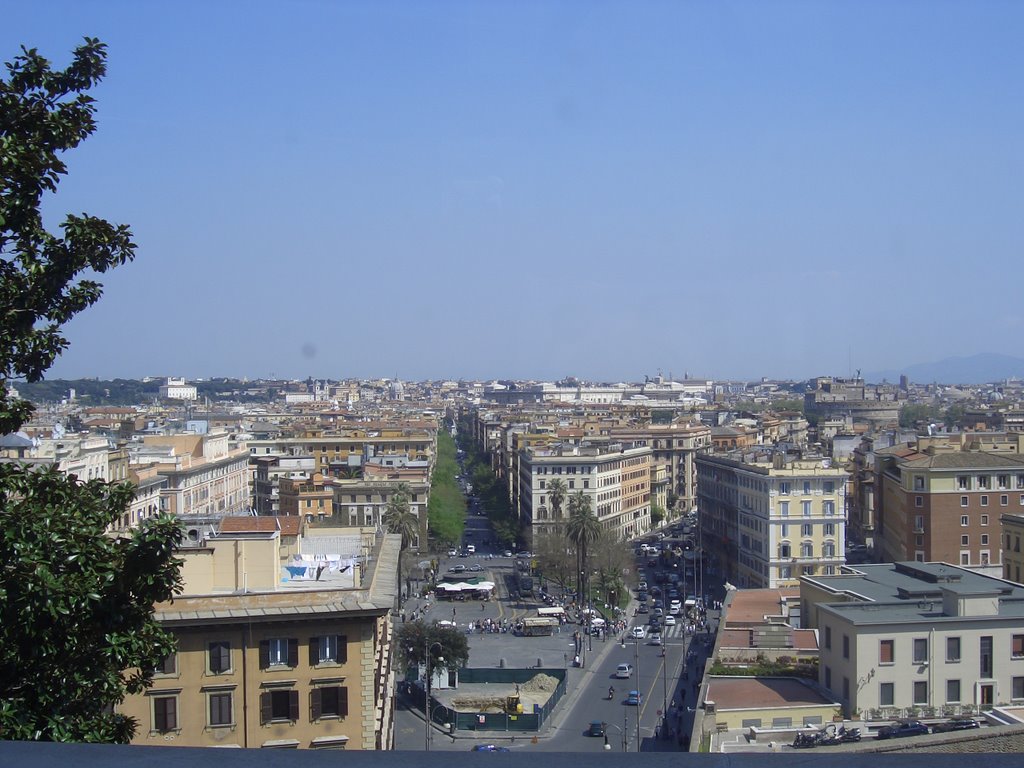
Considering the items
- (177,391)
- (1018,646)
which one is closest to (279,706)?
(1018,646)

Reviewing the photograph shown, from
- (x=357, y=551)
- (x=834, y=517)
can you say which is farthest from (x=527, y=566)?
(x=357, y=551)

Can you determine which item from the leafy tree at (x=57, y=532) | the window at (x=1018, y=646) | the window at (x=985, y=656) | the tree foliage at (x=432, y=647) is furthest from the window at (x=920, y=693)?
the leafy tree at (x=57, y=532)

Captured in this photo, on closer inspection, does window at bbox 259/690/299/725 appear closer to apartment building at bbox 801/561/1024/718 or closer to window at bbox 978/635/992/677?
apartment building at bbox 801/561/1024/718

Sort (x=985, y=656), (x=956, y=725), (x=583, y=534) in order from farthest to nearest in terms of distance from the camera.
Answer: (x=583, y=534), (x=985, y=656), (x=956, y=725)

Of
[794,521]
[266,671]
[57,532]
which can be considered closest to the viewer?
[57,532]

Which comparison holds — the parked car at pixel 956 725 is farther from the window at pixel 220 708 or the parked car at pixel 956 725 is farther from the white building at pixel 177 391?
the white building at pixel 177 391

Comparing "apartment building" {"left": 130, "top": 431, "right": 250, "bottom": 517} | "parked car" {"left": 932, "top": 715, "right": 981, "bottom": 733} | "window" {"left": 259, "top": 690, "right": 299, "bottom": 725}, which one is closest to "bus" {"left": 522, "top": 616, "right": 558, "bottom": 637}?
"apartment building" {"left": 130, "top": 431, "right": 250, "bottom": 517}

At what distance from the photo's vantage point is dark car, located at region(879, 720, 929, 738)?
12.1m

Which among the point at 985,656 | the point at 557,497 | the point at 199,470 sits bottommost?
the point at 557,497

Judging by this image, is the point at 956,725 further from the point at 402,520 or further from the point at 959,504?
the point at 402,520

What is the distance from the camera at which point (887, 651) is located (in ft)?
44.3

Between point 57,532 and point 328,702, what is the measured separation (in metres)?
5.92

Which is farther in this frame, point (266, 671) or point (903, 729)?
point (903, 729)

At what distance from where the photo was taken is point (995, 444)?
3334 centimetres
